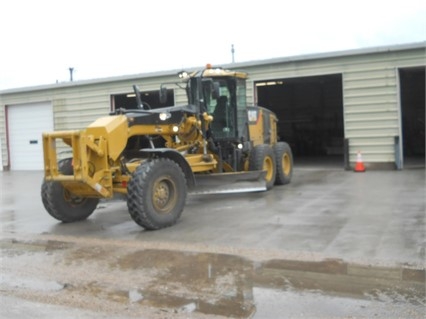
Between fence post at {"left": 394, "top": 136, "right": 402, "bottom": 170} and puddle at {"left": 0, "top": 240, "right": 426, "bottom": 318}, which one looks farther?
fence post at {"left": 394, "top": 136, "right": 402, "bottom": 170}

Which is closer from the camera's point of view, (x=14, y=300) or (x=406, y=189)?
(x=14, y=300)

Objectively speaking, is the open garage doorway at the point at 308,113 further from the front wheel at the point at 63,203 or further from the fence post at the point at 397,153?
the front wheel at the point at 63,203

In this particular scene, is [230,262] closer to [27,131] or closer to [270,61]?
[270,61]

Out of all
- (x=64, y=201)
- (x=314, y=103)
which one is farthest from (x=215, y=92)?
(x=314, y=103)

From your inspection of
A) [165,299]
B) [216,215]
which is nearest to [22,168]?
[216,215]

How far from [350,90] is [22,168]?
1490 centimetres

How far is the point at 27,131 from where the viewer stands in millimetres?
23328

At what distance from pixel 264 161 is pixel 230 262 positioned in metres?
6.23

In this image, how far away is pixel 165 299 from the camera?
479 cm

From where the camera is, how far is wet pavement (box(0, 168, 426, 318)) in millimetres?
4586

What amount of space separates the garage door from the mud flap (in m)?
14.1

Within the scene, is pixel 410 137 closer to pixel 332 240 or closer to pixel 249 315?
pixel 332 240

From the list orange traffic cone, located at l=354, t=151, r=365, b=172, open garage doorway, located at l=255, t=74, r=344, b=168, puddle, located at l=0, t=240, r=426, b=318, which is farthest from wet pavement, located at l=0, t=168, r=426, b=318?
open garage doorway, located at l=255, t=74, r=344, b=168

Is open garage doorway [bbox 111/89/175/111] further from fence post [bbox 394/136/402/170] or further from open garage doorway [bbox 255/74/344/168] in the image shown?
fence post [bbox 394/136/402/170]
